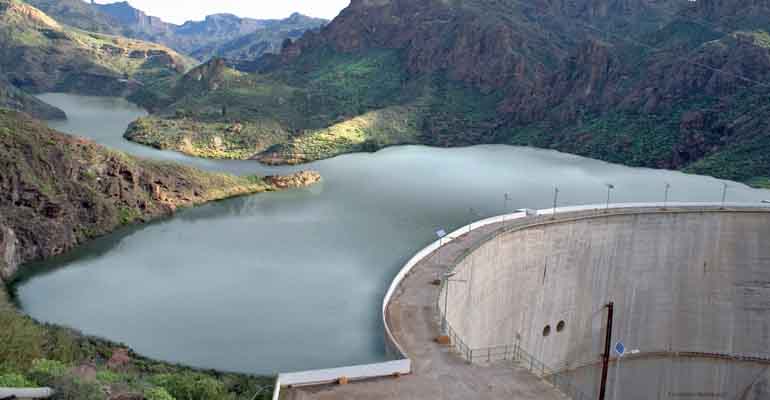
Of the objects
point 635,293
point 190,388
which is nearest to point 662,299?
point 635,293

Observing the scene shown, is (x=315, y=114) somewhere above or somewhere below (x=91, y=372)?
above

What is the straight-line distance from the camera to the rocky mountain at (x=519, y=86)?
68250 mm

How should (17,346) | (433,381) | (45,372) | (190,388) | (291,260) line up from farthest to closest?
(291,260), (433,381), (17,346), (190,388), (45,372)

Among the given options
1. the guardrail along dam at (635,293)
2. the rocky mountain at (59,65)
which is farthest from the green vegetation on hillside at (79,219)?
the rocky mountain at (59,65)

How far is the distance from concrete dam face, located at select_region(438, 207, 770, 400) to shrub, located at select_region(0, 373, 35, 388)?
24980 millimetres

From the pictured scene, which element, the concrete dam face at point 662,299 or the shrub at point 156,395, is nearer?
the shrub at point 156,395

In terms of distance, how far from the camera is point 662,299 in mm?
38281

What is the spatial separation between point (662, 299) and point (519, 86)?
64488mm

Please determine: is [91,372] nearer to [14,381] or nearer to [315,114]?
[14,381]

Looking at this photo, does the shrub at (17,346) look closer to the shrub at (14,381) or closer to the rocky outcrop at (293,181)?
the shrub at (14,381)

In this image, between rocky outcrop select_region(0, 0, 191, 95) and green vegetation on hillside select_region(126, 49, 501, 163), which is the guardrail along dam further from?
rocky outcrop select_region(0, 0, 191, 95)

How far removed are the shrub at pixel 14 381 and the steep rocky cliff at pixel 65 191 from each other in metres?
24.8

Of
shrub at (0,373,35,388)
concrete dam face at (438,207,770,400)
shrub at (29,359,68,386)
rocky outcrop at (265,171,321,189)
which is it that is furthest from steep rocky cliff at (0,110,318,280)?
concrete dam face at (438,207,770,400)

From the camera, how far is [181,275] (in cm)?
3738
